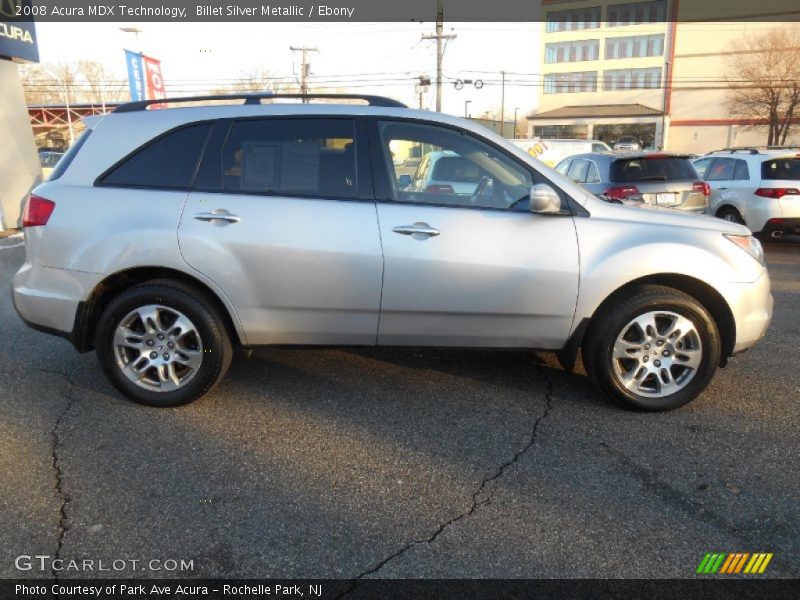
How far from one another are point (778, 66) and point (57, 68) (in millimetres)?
65898

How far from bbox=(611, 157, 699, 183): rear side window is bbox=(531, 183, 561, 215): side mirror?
597cm

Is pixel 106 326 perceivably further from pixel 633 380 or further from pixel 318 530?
pixel 633 380

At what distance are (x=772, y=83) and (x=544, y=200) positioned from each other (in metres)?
55.3

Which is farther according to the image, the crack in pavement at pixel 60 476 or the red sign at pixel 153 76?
the red sign at pixel 153 76

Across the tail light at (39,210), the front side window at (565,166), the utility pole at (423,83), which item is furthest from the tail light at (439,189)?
the utility pole at (423,83)

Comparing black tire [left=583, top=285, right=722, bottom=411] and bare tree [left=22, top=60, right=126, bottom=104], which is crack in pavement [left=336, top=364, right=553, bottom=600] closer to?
black tire [left=583, top=285, right=722, bottom=411]

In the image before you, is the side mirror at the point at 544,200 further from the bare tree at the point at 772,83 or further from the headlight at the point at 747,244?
the bare tree at the point at 772,83

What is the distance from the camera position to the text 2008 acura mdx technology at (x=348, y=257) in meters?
3.61

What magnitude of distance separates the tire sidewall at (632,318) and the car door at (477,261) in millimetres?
253

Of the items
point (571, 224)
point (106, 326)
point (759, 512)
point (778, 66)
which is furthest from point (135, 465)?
point (778, 66)

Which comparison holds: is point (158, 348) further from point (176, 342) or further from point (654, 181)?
point (654, 181)

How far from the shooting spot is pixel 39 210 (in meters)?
3.71

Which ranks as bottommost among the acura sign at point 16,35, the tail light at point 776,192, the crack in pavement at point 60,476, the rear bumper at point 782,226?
the crack in pavement at point 60,476

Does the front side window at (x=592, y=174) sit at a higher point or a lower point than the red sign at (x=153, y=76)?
lower
